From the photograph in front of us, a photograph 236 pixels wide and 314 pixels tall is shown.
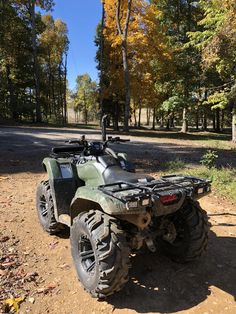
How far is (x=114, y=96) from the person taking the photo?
2947 cm

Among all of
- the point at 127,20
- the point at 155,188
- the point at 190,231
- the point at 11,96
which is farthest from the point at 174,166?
the point at 11,96

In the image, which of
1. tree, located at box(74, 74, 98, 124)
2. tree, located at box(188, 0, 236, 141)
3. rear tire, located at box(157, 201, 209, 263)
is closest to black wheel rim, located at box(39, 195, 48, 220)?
rear tire, located at box(157, 201, 209, 263)

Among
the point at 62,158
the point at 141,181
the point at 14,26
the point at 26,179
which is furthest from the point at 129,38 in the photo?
the point at 141,181

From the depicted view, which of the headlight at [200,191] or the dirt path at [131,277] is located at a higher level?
the headlight at [200,191]

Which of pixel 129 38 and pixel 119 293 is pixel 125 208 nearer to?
pixel 119 293

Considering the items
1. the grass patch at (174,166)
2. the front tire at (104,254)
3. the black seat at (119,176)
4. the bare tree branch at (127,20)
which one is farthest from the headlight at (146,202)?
the bare tree branch at (127,20)

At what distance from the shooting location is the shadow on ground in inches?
144

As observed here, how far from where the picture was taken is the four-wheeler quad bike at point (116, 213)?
3.40 meters

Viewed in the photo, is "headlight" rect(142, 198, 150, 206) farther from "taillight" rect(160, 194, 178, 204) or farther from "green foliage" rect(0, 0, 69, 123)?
"green foliage" rect(0, 0, 69, 123)

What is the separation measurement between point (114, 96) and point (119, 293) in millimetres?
26435

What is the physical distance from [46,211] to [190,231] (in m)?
2.39

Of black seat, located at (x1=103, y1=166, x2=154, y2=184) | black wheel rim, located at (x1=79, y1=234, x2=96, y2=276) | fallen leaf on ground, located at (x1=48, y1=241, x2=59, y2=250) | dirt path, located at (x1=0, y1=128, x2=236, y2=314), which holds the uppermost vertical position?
black seat, located at (x1=103, y1=166, x2=154, y2=184)

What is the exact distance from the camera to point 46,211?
5.52 meters

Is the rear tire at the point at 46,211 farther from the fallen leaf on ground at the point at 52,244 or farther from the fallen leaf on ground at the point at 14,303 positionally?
the fallen leaf on ground at the point at 14,303
